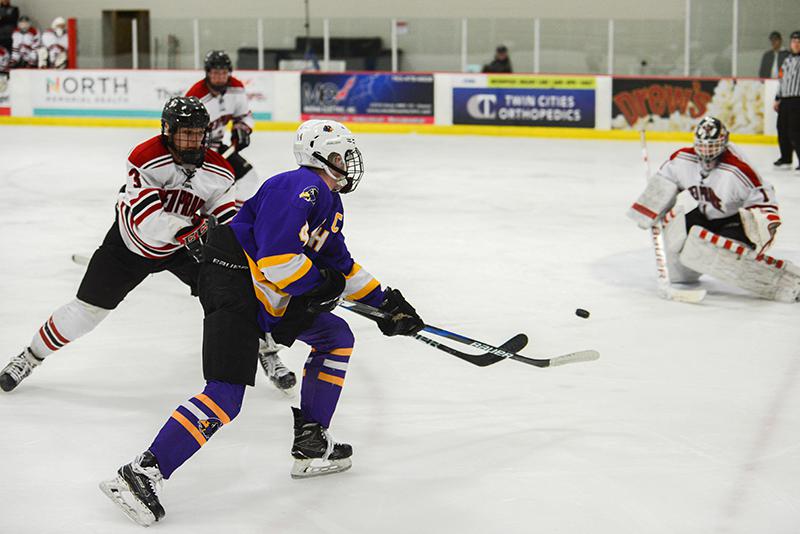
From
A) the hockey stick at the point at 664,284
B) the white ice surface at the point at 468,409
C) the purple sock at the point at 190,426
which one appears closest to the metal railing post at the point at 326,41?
the white ice surface at the point at 468,409

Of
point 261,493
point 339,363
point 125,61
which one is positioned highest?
point 125,61

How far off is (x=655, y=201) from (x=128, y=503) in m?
3.26

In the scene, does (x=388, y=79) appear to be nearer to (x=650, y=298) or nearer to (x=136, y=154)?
(x=650, y=298)

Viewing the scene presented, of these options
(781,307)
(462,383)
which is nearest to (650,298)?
(781,307)

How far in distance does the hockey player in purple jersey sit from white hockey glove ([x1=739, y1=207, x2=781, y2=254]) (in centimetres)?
245

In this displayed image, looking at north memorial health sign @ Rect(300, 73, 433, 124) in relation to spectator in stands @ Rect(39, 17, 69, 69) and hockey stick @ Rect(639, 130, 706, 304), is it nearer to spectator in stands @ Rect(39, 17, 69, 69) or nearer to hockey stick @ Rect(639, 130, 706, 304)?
spectator in stands @ Rect(39, 17, 69, 69)

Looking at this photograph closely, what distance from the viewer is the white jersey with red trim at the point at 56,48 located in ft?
45.5

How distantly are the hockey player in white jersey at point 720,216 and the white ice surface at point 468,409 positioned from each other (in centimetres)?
15

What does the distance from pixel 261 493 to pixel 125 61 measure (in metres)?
12.2

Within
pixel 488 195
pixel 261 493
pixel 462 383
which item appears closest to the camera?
pixel 261 493

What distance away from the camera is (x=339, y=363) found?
2807 millimetres

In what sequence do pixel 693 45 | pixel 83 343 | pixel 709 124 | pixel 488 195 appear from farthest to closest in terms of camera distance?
pixel 693 45, pixel 488 195, pixel 709 124, pixel 83 343

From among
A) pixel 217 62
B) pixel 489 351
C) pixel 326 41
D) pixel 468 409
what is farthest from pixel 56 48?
pixel 489 351

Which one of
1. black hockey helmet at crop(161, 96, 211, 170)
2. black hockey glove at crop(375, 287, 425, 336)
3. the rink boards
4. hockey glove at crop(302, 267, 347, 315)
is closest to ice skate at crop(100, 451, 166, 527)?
hockey glove at crop(302, 267, 347, 315)
